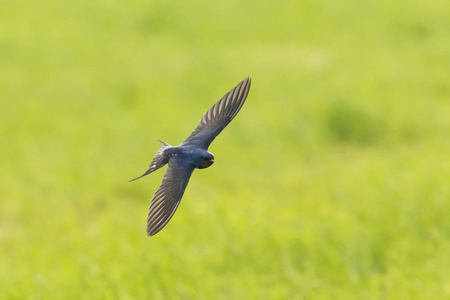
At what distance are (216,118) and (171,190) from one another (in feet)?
0.75

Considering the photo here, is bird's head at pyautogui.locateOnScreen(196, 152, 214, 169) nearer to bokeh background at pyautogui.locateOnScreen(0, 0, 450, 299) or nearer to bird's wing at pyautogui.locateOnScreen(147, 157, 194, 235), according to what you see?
bird's wing at pyautogui.locateOnScreen(147, 157, 194, 235)

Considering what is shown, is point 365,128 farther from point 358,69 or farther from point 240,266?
point 240,266

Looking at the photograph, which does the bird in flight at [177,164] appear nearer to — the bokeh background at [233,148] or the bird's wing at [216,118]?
the bird's wing at [216,118]

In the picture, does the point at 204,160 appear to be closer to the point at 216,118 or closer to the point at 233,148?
the point at 216,118

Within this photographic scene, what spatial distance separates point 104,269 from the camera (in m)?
5.29

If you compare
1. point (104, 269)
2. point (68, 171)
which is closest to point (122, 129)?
point (68, 171)

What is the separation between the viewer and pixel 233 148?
911cm

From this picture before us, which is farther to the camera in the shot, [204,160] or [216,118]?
[216,118]

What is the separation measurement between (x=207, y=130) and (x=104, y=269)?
13.9 ft

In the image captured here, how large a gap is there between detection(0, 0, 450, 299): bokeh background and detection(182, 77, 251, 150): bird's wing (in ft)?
11.7

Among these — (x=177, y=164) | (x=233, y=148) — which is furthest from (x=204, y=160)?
(x=233, y=148)

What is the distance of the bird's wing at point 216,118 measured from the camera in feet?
3.86

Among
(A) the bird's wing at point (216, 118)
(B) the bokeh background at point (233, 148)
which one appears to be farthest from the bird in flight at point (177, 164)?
(B) the bokeh background at point (233, 148)

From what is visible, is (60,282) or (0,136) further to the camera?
(0,136)
